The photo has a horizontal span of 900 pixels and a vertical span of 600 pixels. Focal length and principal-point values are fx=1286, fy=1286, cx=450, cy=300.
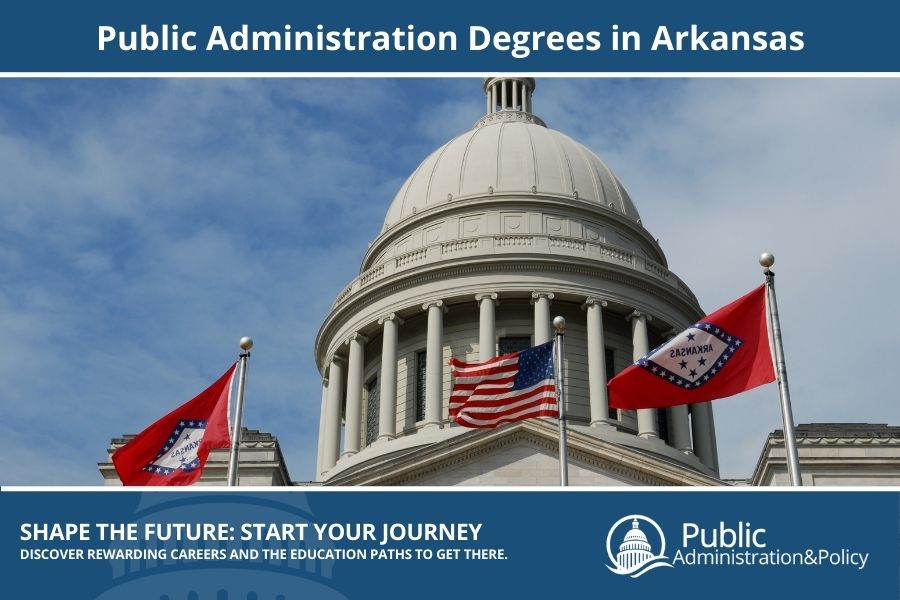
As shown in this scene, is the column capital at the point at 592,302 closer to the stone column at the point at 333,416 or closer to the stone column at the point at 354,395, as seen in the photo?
the stone column at the point at 354,395

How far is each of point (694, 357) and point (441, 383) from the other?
28.3 meters

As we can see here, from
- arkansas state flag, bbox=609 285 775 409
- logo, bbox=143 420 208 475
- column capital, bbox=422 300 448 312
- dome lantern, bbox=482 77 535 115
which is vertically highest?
dome lantern, bbox=482 77 535 115

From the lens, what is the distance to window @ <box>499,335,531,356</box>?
52.7 metres

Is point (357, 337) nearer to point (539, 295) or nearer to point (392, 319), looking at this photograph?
point (392, 319)

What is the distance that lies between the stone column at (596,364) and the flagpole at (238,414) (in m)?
24.6

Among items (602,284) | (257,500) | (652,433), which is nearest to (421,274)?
(602,284)

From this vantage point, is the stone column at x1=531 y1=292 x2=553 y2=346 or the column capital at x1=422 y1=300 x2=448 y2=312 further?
the column capital at x1=422 y1=300 x2=448 y2=312

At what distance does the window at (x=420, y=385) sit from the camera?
52625 millimetres

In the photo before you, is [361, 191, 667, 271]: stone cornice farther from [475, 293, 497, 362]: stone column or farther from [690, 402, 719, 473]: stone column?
[690, 402, 719, 473]: stone column

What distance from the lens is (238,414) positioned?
1006 inches

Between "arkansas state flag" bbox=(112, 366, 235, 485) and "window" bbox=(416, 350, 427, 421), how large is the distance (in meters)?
26.1


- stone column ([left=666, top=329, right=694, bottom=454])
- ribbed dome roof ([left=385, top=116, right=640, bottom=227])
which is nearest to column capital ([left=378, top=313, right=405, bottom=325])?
ribbed dome roof ([left=385, top=116, right=640, bottom=227])

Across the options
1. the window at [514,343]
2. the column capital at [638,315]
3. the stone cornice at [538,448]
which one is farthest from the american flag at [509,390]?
the column capital at [638,315]

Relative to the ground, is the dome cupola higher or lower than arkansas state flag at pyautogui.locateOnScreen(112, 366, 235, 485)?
higher
